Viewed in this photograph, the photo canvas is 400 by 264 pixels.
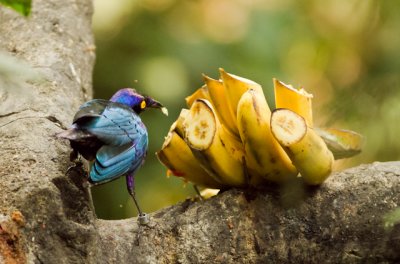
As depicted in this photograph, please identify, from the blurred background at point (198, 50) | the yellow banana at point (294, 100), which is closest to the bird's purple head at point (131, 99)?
the yellow banana at point (294, 100)

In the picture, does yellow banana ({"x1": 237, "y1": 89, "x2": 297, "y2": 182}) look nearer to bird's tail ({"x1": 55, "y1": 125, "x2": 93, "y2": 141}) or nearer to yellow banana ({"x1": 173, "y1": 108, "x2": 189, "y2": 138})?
yellow banana ({"x1": 173, "y1": 108, "x2": 189, "y2": 138})

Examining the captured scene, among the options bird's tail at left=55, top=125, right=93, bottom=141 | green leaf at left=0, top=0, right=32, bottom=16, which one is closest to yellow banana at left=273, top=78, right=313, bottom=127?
bird's tail at left=55, top=125, right=93, bottom=141

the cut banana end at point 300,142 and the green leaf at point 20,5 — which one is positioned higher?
the green leaf at point 20,5

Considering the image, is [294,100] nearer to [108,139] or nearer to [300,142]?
[300,142]

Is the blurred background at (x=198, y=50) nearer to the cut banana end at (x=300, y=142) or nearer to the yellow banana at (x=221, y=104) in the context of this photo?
the yellow banana at (x=221, y=104)

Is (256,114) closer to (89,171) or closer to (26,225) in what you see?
(89,171)

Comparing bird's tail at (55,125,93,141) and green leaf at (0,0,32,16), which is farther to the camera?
bird's tail at (55,125,93,141)
